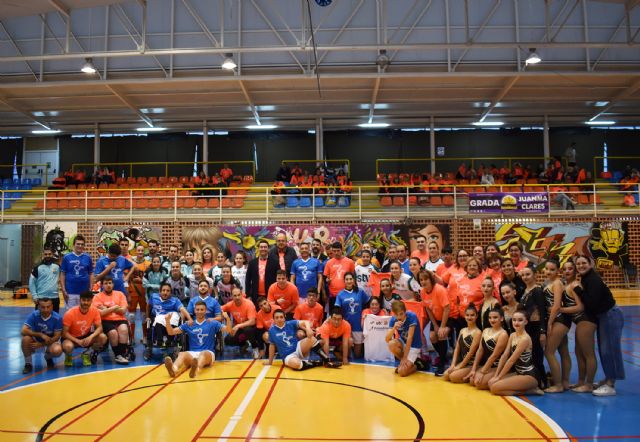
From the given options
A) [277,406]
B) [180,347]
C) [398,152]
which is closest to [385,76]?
[398,152]

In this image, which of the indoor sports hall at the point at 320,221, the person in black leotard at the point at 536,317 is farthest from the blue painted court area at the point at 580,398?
the person in black leotard at the point at 536,317

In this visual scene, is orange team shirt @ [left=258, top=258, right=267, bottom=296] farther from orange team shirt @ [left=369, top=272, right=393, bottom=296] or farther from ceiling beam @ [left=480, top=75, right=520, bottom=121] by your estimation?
ceiling beam @ [left=480, top=75, right=520, bottom=121]

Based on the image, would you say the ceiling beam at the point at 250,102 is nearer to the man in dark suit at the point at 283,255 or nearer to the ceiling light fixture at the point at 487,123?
the ceiling light fixture at the point at 487,123

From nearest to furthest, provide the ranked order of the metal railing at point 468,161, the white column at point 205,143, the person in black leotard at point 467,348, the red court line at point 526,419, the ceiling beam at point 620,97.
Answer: the red court line at point 526,419 → the person in black leotard at point 467,348 → the ceiling beam at point 620,97 → the white column at point 205,143 → the metal railing at point 468,161

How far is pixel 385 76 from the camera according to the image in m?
18.1

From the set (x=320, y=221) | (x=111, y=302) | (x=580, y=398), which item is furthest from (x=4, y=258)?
(x=580, y=398)

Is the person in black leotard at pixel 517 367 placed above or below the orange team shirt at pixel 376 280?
below

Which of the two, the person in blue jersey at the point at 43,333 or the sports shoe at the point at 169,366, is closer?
the sports shoe at the point at 169,366

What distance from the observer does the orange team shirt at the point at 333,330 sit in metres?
7.98

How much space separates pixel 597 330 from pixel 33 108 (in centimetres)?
2339

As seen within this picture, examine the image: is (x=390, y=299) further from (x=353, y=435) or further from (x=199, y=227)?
(x=199, y=227)

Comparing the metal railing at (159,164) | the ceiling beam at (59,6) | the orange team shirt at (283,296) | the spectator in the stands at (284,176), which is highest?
the ceiling beam at (59,6)

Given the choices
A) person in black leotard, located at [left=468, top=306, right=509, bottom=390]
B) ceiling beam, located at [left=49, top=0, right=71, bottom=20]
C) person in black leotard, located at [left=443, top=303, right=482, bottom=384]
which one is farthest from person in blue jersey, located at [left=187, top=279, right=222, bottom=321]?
ceiling beam, located at [left=49, top=0, right=71, bottom=20]

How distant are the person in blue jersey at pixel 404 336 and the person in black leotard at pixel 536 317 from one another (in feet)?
5.39
